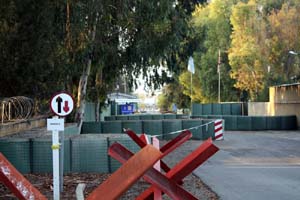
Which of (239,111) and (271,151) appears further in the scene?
(239,111)

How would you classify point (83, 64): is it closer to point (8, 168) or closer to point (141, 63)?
point (141, 63)

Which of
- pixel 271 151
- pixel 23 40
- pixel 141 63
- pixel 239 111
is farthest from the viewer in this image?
pixel 239 111

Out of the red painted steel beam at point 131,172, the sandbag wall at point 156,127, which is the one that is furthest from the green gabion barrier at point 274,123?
the red painted steel beam at point 131,172

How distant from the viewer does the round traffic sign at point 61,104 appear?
9.22 meters

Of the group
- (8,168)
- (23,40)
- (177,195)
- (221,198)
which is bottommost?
(221,198)

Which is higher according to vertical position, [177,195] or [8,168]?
[8,168]

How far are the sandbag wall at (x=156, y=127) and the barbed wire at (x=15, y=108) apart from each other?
9.69 metres

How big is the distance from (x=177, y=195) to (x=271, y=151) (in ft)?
45.8

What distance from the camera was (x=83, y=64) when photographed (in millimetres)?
20031

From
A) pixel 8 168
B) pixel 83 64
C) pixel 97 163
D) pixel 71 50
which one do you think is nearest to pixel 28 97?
pixel 71 50

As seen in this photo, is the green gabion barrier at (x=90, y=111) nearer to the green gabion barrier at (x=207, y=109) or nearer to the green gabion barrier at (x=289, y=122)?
the green gabion barrier at (x=289, y=122)

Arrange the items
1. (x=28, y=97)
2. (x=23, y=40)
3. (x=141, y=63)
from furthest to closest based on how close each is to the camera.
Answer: (x=141, y=63) < (x=28, y=97) < (x=23, y=40)

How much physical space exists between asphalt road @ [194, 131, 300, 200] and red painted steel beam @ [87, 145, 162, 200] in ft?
20.7

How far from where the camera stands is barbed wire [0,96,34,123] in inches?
525
